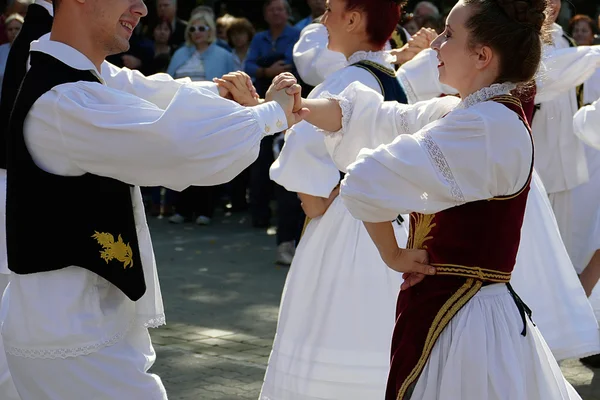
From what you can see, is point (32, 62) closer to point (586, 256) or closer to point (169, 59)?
point (586, 256)

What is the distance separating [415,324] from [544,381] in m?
0.38

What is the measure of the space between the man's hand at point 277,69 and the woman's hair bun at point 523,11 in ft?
23.0

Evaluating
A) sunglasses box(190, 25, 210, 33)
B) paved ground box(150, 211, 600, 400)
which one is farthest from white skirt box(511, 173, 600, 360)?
sunglasses box(190, 25, 210, 33)

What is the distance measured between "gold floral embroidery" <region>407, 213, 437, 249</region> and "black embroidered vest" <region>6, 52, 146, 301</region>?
78cm

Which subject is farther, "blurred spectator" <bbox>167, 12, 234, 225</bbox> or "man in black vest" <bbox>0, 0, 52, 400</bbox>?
"blurred spectator" <bbox>167, 12, 234, 225</bbox>

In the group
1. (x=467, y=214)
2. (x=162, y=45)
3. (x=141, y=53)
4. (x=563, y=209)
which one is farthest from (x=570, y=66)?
(x=162, y=45)

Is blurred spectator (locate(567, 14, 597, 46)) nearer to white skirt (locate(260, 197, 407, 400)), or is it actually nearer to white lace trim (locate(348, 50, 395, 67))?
white lace trim (locate(348, 50, 395, 67))

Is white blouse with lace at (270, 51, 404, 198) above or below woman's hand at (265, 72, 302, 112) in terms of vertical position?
below

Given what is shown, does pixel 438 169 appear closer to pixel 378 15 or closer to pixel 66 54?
pixel 66 54

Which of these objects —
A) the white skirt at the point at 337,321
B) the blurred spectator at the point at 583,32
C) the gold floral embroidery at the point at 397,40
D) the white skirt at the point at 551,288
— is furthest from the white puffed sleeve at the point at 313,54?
the blurred spectator at the point at 583,32

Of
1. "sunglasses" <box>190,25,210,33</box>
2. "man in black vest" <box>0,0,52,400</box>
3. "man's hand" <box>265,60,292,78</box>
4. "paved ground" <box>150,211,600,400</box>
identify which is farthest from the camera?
"sunglasses" <box>190,25,210,33</box>

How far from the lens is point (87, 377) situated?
9.14 feet

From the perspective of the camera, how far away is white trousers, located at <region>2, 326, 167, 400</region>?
2781mm

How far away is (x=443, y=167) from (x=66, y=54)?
3.47 feet
